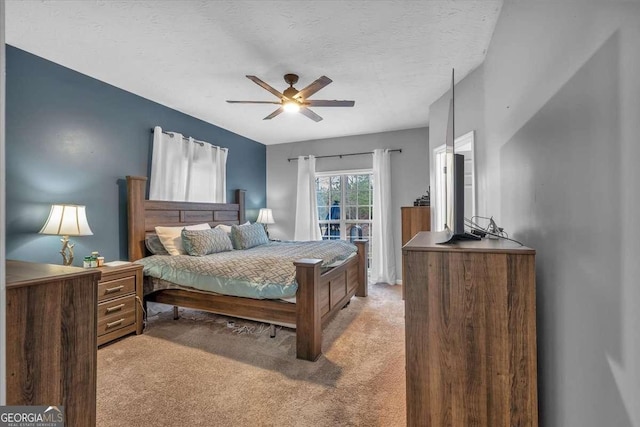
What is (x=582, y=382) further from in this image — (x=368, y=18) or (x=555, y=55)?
(x=368, y=18)

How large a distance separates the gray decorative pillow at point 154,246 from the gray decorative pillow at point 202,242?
272mm

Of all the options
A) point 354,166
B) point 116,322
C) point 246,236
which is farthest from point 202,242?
point 354,166

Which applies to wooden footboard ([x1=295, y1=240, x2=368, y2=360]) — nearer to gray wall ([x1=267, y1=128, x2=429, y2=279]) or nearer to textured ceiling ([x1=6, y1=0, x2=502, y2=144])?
textured ceiling ([x1=6, y1=0, x2=502, y2=144])

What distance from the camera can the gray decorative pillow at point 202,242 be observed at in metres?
3.26

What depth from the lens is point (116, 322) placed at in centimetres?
267

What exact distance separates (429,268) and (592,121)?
70cm

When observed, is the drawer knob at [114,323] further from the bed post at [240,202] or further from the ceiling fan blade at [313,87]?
the ceiling fan blade at [313,87]

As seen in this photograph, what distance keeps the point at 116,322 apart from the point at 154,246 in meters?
0.93

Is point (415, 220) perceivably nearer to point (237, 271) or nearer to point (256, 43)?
point (237, 271)

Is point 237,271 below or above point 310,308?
above

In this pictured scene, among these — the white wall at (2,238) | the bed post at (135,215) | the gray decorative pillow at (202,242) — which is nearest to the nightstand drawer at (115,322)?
the bed post at (135,215)

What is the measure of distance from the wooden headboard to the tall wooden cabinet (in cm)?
284

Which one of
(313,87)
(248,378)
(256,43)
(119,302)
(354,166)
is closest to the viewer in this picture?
(248,378)

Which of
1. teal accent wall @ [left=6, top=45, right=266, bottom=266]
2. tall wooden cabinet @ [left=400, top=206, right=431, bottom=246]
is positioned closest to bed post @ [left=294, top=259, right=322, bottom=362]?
tall wooden cabinet @ [left=400, top=206, right=431, bottom=246]
